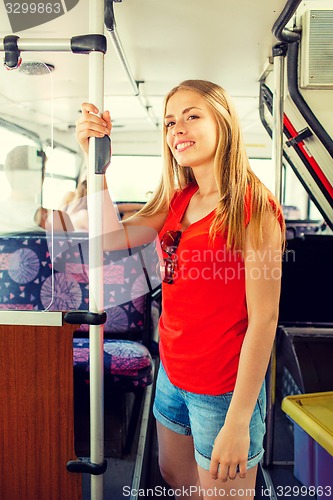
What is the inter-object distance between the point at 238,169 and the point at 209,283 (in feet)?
1.14

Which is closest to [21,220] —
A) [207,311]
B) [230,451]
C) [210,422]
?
[207,311]

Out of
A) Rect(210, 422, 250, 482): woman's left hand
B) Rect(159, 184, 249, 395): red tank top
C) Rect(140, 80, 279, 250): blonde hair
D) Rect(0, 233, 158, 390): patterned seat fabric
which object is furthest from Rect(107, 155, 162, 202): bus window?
Rect(210, 422, 250, 482): woman's left hand

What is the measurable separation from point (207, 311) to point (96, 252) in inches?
16.0

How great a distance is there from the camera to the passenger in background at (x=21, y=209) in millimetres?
1937

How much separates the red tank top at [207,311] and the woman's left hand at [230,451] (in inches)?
4.8

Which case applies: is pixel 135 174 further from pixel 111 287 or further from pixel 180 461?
pixel 180 461

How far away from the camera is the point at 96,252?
138 cm

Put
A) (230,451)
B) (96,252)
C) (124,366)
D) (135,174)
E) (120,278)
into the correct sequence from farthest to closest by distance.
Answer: (135,174)
(120,278)
(124,366)
(96,252)
(230,451)

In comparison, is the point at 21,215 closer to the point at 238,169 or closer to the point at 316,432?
the point at 238,169

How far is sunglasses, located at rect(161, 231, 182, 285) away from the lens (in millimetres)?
1329

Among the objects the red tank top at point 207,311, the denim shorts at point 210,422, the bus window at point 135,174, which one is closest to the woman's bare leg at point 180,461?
the denim shorts at point 210,422

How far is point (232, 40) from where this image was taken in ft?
9.90

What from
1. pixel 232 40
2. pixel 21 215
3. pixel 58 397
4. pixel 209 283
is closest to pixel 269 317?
pixel 209 283

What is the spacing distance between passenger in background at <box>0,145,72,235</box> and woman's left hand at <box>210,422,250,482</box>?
0.99 metres
